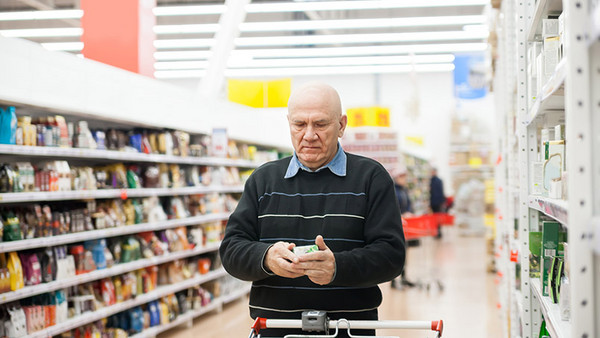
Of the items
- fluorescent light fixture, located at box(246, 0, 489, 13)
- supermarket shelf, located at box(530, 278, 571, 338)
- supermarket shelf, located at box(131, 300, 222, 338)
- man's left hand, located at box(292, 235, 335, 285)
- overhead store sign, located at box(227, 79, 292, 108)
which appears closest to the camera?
supermarket shelf, located at box(530, 278, 571, 338)

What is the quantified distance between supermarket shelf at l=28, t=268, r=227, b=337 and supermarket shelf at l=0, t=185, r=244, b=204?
95cm

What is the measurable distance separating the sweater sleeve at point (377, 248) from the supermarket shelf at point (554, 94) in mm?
641

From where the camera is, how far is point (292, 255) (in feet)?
6.79

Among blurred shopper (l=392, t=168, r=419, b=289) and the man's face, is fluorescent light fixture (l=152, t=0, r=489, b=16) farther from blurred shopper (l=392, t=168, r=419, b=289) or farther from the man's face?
the man's face

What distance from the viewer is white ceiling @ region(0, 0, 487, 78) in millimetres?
11125

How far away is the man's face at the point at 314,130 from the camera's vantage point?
229 cm

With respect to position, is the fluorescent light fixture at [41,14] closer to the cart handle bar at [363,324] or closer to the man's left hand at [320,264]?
the cart handle bar at [363,324]

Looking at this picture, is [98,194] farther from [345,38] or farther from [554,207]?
[345,38]

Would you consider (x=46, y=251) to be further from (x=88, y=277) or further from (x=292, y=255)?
(x=292, y=255)

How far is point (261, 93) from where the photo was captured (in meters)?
10.6

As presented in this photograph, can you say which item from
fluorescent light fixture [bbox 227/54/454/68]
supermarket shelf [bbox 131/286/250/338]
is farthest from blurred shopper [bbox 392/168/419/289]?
fluorescent light fixture [bbox 227/54/454/68]

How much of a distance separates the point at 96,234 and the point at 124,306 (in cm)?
80

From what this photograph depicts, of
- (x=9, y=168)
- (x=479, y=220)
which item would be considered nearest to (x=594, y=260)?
(x=9, y=168)

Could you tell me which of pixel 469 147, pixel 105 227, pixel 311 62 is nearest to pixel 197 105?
pixel 105 227
